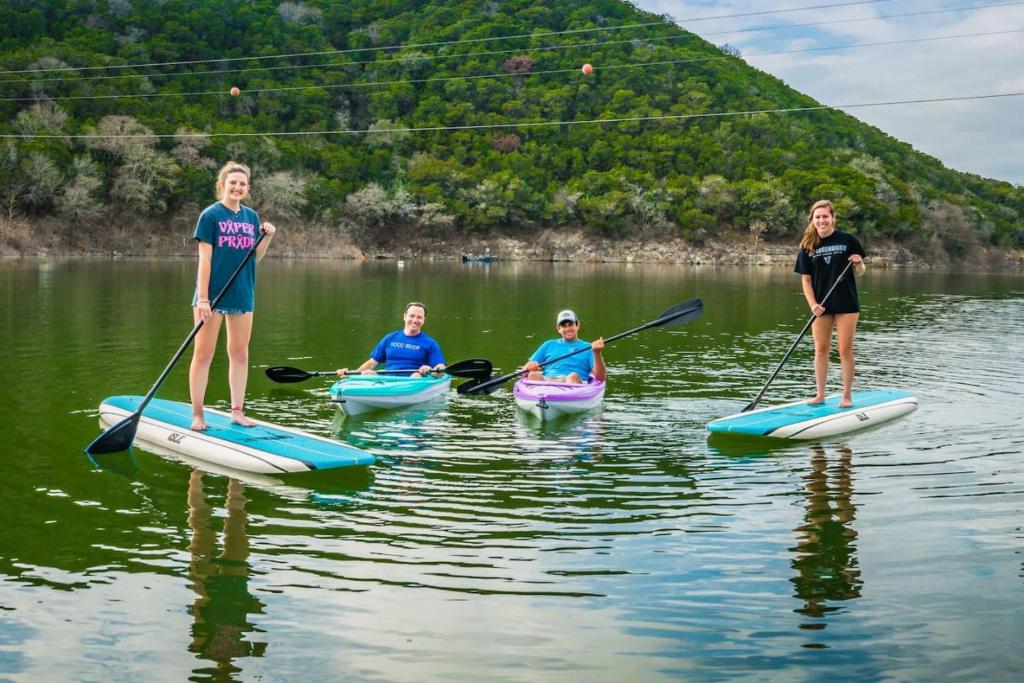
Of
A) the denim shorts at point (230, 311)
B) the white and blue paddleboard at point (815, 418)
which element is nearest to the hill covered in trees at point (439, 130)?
the white and blue paddleboard at point (815, 418)

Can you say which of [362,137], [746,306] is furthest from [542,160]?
[746,306]

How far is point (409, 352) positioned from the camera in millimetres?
13516

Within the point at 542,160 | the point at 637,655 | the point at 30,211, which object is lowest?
the point at 637,655

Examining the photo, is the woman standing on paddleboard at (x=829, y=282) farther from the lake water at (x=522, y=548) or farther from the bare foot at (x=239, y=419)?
the bare foot at (x=239, y=419)

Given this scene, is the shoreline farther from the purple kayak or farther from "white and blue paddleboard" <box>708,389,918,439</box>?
"white and blue paddleboard" <box>708,389,918,439</box>

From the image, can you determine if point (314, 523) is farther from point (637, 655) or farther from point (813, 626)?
point (813, 626)

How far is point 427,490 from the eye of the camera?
27.1 ft

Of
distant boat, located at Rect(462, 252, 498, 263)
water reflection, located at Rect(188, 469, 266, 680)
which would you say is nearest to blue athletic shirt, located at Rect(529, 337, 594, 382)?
water reflection, located at Rect(188, 469, 266, 680)

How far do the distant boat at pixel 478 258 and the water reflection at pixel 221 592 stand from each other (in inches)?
3063

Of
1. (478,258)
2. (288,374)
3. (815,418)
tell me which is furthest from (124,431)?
(478,258)

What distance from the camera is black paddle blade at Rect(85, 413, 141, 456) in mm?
9039

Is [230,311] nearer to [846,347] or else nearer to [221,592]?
[221,592]

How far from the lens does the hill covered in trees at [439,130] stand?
273ft

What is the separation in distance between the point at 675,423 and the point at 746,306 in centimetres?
2283
